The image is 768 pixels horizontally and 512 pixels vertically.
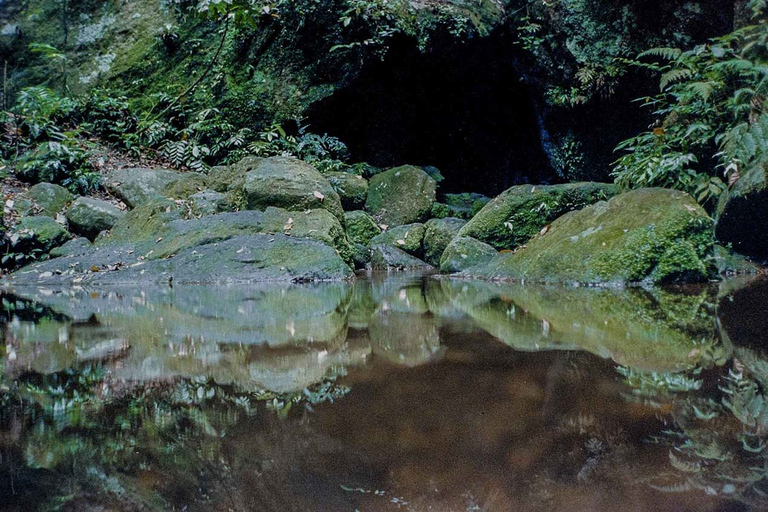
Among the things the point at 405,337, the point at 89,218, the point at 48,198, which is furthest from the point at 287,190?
the point at 405,337

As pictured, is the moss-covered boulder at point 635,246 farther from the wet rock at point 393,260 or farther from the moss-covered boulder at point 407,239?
the moss-covered boulder at point 407,239

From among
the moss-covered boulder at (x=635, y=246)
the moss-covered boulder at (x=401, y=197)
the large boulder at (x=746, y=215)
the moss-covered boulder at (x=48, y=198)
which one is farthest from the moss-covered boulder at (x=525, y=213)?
the moss-covered boulder at (x=48, y=198)

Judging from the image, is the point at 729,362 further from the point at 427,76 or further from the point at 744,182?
the point at 427,76

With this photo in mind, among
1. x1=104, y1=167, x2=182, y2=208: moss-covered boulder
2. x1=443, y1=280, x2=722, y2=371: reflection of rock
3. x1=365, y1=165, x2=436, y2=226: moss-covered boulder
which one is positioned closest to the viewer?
x1=443, y1=280, x2=722, y2=371: reflection of rock

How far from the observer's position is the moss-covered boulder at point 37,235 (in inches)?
226

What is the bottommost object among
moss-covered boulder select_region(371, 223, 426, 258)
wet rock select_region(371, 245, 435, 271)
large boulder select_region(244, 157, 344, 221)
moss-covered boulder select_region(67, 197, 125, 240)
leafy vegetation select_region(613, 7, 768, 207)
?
wet rock select_region(371, 245, 435, 271)

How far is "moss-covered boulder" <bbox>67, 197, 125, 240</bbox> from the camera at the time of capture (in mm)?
6410

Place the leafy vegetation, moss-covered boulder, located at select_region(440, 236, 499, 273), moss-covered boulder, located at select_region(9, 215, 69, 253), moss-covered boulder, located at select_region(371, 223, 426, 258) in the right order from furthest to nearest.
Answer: moss-covered boulder, located at select_region(371, 223, 426, 258) → moss-covered boulder, located at select_region(9, 215, 69, 253) → moss-covered boulder, located at select_region(440, 236, 499, 273) → the leafy vegetation

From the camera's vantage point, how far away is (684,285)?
11.8 feet

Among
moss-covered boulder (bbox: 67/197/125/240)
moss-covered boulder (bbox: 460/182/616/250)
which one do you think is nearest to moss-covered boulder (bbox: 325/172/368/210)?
moss-covered boulder (bbox: 460/182/616/250)

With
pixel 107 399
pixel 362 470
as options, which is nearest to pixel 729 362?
pixel 362 470

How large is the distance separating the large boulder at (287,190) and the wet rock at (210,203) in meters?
0.38

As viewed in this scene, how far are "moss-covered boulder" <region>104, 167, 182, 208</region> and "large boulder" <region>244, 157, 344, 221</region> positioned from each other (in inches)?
76.5

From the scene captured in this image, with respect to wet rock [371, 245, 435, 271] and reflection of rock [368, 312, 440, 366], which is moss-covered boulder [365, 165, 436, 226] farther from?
reflection of rock [368, 312, 440, 366]
